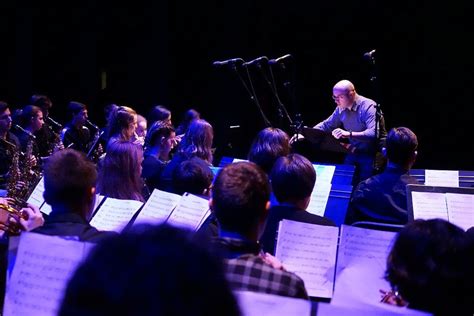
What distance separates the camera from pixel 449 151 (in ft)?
27.6

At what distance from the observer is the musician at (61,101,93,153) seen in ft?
26.6

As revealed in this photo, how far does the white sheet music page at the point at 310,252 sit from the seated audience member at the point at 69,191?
0.77 metres

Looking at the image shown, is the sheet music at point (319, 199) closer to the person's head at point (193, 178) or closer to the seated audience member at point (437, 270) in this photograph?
the person's head at point (193, 178)

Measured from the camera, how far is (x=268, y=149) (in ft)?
15.5

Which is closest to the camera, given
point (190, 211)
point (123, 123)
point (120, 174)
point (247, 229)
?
point (247, 229)

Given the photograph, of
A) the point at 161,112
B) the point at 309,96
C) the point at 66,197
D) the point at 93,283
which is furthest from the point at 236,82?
the point at 93,283

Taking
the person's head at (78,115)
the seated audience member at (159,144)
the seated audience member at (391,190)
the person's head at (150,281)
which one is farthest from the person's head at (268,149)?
the person's head at (78,115)

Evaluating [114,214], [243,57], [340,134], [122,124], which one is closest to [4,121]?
[122,124]

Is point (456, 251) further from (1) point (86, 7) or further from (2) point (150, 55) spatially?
(1) point (86, 7)

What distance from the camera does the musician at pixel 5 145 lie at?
20.4ft

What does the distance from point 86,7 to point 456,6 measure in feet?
18.0

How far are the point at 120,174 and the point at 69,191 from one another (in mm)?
1362

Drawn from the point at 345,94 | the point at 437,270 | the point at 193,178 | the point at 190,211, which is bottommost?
the point at 437,270

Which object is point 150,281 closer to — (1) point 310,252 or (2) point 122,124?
(1) point 310,252
